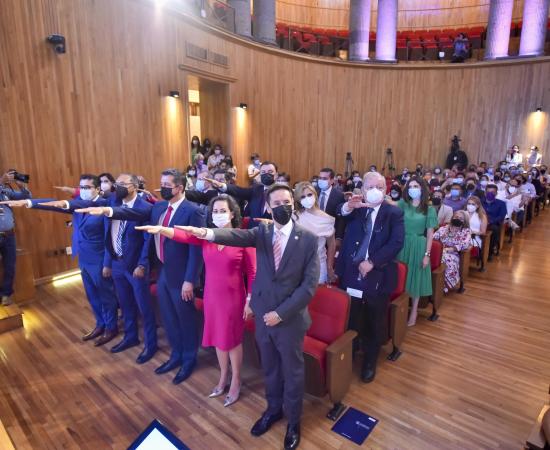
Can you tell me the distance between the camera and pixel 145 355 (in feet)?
11.4

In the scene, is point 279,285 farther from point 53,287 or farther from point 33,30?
point 33,30

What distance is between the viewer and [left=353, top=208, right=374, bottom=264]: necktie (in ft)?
9.96

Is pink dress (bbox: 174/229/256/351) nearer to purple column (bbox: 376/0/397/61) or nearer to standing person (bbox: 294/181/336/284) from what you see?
standing person (bbox: 294/181/336/284)

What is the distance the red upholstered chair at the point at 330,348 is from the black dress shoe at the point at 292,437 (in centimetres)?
29

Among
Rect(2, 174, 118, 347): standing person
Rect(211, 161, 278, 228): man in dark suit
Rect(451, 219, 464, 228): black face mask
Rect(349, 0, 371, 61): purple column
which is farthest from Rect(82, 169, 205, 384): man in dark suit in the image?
Rect(349, 0, 371, 61): purple column

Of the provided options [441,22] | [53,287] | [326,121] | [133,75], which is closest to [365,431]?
[53,287]

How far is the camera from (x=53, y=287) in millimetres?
5297

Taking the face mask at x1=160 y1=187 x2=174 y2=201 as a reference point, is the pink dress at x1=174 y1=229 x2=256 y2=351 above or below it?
below

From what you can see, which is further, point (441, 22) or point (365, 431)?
point (441, 22)

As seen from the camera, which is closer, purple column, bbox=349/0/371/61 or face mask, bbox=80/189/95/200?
face mask, bbox=80/189/95/200

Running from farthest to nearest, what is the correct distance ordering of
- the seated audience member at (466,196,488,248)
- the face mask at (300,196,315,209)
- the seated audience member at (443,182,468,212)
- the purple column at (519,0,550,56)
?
the purple column at (519,0,550,56) < the seated audience member at (443,182,468,212) < the seated audience member at (466,196,488,248) < the face mask at (300,196,315,209)

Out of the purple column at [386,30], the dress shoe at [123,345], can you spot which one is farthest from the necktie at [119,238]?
the purple column at [386,30]

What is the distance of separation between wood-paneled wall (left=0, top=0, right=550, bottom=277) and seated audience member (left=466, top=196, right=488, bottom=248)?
211 inches

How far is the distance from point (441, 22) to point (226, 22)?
396 inches
